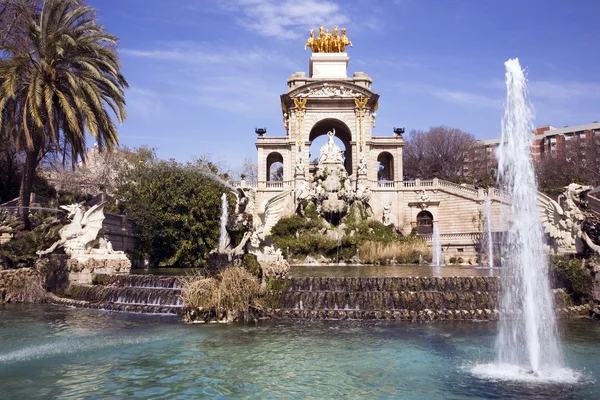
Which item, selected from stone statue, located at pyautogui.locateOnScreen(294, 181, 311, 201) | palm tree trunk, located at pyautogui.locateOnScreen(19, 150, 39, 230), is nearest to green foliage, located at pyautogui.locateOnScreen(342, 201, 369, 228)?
stone statue, located at pyautogui.locateOnScreen(294, 181, 311, 201)

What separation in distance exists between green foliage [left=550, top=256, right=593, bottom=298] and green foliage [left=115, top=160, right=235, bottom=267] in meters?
18.0

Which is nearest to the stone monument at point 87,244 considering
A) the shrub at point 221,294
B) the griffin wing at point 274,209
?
the shrub at point 221,294

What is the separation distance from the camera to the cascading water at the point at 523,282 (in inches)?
326

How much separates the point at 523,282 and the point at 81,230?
15.3m

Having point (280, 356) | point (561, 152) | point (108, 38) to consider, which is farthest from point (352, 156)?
point (280, 356)

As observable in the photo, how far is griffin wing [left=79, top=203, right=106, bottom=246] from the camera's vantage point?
60.7ft

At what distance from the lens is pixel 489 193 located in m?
39.0

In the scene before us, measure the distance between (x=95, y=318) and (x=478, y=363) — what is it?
988cm

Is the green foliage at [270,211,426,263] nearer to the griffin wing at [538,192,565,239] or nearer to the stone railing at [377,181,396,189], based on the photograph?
the stone railing at [377,181,396,189]

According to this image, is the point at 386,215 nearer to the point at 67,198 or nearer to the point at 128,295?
the point at 67,198

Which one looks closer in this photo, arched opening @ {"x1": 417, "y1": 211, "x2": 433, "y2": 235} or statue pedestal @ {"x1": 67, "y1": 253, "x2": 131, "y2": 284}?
statue pedestal @ {"x1": 67, "y1": 253, "x2": 131, "y2": 284}

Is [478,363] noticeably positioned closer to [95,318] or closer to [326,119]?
[95,318]

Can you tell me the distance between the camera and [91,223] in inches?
734

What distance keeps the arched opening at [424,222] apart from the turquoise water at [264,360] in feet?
100
